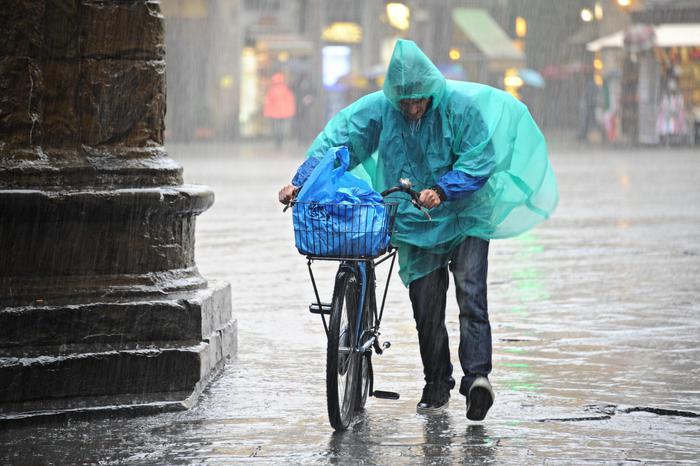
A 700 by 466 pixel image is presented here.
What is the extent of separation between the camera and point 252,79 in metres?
51.9

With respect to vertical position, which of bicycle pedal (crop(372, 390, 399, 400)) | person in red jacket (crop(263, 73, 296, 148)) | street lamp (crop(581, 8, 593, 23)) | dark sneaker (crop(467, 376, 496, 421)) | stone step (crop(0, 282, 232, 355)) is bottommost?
person in red jacket (crop(263, 73, 296, 148))

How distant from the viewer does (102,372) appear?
6.69 m

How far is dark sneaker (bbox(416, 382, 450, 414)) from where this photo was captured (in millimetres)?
A: 6727

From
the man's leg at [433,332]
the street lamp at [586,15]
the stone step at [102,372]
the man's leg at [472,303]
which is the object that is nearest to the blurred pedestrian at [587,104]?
the street lamp at [586,15]

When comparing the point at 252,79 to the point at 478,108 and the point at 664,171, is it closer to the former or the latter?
the point at 664,171

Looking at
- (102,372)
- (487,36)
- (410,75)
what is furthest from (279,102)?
(410,75)

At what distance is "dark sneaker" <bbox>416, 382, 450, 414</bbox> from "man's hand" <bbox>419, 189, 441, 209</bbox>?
3.11ft

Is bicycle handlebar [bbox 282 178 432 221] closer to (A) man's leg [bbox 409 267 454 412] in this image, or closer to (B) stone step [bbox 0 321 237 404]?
(A) man's leg [bbox 409 267 454 412]

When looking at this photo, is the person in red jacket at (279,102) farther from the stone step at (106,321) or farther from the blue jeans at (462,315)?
the blue jeans at (462,315)

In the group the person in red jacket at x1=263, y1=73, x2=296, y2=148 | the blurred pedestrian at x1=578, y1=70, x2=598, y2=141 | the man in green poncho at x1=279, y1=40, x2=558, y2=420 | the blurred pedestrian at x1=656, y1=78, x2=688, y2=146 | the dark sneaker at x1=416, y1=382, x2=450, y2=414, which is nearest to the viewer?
the man in green poncho at x1=279, y1=40, x2=558, y2=420

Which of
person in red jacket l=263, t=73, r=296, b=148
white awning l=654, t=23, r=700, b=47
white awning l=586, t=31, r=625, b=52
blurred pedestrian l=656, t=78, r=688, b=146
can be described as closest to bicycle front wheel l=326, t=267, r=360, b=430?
blurred pedestrian l=656, t=78, r=688, b=146

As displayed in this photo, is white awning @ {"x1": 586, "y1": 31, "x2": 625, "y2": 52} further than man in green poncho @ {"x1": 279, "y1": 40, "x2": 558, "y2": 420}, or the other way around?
white awning @ {"x1": 586, "y1": 31, "x2": 625, "y2": 52}

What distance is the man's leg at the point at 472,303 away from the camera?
6.62m

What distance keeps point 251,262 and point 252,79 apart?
39.4 meters
